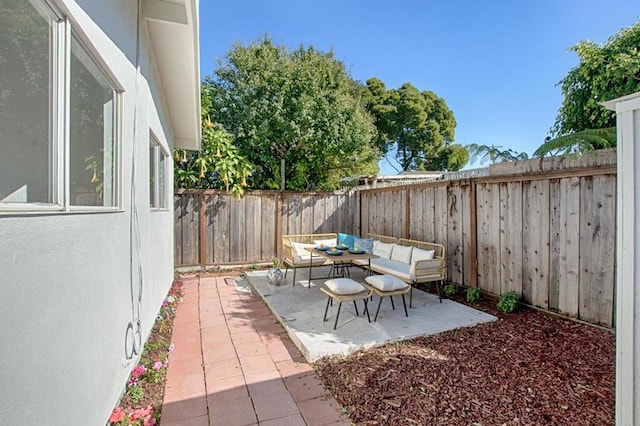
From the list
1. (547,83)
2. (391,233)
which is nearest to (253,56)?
(391,233)

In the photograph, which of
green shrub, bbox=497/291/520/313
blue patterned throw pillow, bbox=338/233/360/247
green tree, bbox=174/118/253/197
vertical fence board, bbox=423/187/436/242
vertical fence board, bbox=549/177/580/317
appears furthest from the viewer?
green tree, bbox=174/118/253/197

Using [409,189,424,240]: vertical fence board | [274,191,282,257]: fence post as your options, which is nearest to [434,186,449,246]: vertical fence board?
[409,189,424,240]: vertical fence board

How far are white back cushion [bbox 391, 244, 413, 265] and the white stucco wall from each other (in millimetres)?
3932

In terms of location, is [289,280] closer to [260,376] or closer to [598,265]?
[260,376]

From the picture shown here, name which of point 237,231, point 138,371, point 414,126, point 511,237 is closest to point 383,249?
point 511,237

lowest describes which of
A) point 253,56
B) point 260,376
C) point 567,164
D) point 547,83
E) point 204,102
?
point 260,376

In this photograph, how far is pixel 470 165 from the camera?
5.81 metres

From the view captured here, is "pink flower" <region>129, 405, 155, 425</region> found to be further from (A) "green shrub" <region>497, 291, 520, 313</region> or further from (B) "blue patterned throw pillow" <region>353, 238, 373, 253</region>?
(B) "blue patterned throw pillow" <region>353, 238, 373, 253</region>

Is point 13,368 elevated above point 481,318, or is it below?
above

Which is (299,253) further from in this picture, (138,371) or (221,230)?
(138,371)

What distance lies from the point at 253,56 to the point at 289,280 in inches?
247

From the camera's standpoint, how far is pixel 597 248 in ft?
10.9

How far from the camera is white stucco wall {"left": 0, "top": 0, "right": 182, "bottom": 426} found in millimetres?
1070

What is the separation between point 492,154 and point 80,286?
571 centimetres
